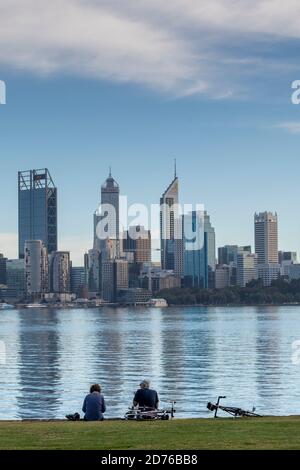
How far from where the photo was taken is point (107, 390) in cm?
5284

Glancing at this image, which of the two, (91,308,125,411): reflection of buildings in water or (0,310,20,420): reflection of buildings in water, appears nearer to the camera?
(0,310,20,420): reflection of buildings in water

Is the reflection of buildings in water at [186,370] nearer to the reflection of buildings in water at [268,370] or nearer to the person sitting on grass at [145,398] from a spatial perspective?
the reflection of buildings in water at [268,370]

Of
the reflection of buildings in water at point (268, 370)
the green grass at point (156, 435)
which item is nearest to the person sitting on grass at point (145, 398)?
the green grass at point (156, 435)

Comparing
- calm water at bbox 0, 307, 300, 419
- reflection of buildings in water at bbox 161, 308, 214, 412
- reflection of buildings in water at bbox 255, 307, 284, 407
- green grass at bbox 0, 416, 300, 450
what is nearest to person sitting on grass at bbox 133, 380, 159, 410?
green grass at bbox 0, 416, 300, 450

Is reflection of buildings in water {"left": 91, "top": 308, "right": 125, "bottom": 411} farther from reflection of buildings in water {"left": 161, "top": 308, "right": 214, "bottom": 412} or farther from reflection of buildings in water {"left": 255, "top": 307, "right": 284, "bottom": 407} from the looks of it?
reflection of buildings in water {"left": 255, "top": 307, "right": 284, "bottom": 407}

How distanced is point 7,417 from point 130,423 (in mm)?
17898

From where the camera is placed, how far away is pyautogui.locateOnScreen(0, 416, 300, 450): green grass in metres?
18.0

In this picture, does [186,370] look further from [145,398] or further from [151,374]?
[145,398]

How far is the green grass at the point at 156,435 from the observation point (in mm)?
17967

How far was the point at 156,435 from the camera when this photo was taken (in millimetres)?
19734

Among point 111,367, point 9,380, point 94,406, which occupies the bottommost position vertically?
point 111,367

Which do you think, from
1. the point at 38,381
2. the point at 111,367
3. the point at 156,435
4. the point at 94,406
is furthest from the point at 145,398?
the point at 111,367
